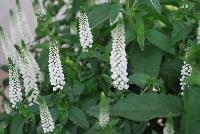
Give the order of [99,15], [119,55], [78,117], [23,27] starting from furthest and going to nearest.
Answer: [23,27], [99,15], [78,117], [119,55]

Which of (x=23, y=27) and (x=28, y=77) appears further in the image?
(x=23, y=27)

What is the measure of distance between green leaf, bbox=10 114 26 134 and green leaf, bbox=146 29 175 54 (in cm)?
62

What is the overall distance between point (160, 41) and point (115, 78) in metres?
0.40

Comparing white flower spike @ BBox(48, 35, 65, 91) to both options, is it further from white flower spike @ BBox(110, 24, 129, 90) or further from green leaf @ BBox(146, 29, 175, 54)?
green leaf @ BBox(146, 29, 175, 54)

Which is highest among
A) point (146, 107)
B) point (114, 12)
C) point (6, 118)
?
point (114, 12)

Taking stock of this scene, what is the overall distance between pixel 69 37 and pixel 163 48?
1.92ft

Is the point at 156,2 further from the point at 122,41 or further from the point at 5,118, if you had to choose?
the point at 5,118

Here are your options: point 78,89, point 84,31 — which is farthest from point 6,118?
point 84,31

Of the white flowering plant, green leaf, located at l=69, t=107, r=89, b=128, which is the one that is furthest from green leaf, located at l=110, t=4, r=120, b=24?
green leaf, located at l=69, t=107, r=89, b=128

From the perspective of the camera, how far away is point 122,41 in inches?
68.4

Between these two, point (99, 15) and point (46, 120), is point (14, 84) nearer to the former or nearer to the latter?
point (46, 120)

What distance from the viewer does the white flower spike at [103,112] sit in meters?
1.57

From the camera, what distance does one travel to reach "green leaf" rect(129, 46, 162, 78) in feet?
6.75

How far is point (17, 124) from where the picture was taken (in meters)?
1.92
